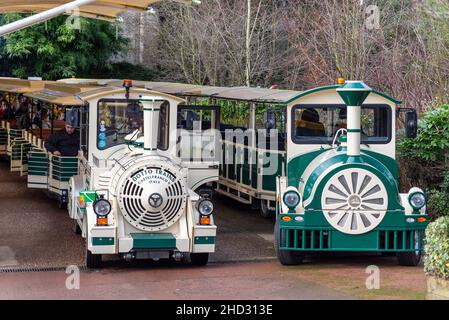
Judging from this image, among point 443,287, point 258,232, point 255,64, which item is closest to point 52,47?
point 255,64

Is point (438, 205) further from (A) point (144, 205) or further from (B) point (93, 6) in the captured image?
(B) point (93, 6)

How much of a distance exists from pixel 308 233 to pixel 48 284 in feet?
11.1

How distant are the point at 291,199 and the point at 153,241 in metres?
1.88

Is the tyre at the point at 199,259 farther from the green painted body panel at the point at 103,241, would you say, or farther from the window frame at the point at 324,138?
the window frame at the point at 324,138

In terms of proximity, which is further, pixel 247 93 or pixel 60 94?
pixel 60 94

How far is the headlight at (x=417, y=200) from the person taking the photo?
12.1 metres

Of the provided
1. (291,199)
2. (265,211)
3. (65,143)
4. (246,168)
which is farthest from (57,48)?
(291,199)

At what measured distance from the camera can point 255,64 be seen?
28.5m

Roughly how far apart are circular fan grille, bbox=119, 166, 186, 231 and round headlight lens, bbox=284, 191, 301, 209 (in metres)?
1.39

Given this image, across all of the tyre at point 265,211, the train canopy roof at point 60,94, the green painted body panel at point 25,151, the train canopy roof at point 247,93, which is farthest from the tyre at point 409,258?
the green painted body panel at point 25,151

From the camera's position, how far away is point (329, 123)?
13.7 meters

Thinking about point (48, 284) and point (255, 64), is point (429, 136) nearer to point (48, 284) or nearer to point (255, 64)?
point (48, 284)

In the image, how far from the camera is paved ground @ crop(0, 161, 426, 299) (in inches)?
420

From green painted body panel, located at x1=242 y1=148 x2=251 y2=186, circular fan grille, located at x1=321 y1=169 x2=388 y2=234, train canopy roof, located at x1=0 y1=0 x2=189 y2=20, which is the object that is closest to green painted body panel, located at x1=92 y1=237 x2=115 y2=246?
circular fan grille, located at x1=321 y1=169 x2=388 y2=234
